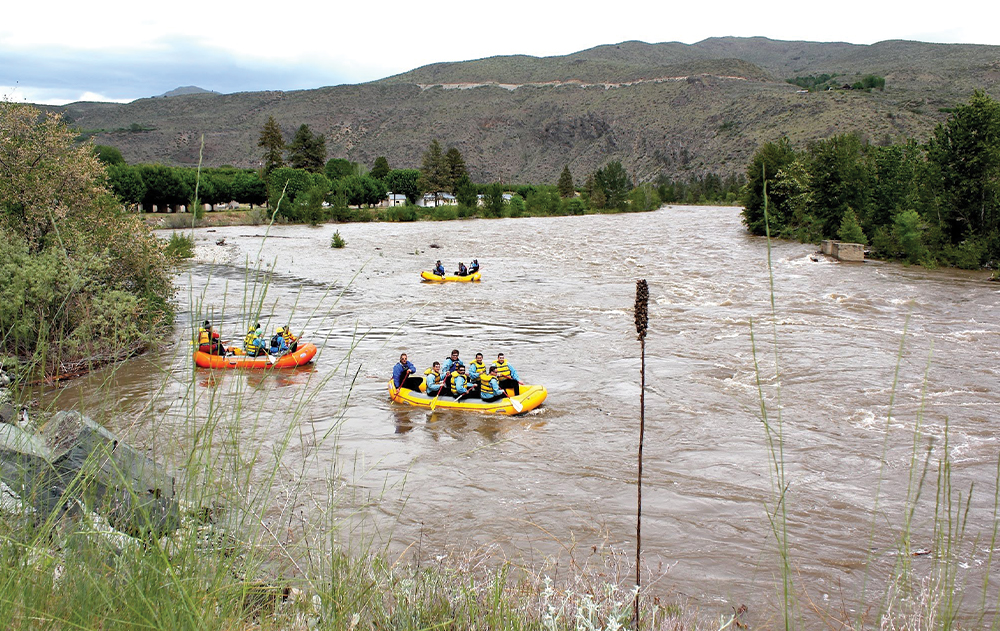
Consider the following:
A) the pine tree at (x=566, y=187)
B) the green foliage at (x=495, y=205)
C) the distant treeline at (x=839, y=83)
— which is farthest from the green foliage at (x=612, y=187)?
the distant treeline at (x=839, y=83)

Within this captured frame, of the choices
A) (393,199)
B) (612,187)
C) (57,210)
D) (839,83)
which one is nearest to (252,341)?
(57,210)

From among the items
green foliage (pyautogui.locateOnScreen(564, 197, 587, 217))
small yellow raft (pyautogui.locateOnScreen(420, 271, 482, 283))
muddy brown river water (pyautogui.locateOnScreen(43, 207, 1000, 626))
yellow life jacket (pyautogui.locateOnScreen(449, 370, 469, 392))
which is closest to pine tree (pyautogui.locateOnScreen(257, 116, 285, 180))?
green foliage (pyautogui.locateOnScreen(564, 197, 587, 217))

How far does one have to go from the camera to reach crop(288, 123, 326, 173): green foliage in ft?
276

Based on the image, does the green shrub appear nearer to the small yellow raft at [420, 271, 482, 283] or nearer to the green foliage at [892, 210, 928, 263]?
the small yellow raft at [420, 271, 482, 283]

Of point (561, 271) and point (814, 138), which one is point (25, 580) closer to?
point (561, 271)

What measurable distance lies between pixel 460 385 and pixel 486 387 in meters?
0.48

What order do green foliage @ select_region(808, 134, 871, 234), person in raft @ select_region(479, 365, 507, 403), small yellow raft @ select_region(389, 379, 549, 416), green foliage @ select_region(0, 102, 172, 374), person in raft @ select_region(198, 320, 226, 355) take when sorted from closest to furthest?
person in raft @ select_region(198, 320, 226, 355)
small yellow raft @ select_region(389, 379, 549, 416)
person in raft @ select_region(479, 365, 507, 403)
green foliage @ select_region(0, 102, 172, 374)
green foliage @ select_region(808, 134, 871, 234)

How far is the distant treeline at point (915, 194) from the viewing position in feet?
92.5

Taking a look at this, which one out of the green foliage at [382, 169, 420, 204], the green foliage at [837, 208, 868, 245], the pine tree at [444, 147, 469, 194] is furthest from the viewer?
the green foliage at [382, 169, 420, 204]

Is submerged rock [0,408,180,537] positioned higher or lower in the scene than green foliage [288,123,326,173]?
lower

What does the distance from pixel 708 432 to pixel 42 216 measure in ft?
44.2

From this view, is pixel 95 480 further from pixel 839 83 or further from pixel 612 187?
pixel 839 83

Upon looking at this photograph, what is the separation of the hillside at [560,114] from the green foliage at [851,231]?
73.9 m

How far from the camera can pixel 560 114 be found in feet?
551
